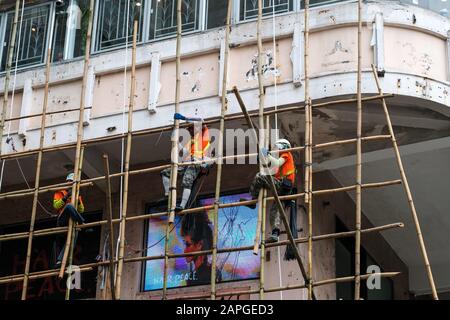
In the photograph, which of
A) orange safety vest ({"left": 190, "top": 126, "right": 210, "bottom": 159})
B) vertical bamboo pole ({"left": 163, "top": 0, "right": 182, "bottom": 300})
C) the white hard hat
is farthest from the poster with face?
the white hard hat

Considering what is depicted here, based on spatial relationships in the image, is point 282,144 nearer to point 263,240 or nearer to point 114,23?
point 263,240

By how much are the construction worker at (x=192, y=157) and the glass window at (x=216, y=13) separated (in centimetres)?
190

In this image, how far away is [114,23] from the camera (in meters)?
15.7

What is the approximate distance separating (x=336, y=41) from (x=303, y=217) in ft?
8.77

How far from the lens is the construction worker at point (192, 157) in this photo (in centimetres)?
1373

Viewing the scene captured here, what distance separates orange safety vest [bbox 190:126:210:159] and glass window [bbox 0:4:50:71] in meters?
3.73

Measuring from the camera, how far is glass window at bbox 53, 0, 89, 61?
1593cm

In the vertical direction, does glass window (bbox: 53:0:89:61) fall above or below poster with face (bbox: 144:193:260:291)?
above

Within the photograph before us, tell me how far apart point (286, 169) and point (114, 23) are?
4352 millimetres

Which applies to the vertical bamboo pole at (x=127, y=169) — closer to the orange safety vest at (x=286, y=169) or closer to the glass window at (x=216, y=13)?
the glass window at (x=216, y=13)

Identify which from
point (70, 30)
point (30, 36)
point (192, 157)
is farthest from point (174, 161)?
point (30, 36)

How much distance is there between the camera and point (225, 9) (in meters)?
15.0

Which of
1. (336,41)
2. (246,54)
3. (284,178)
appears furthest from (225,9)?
(284,178)

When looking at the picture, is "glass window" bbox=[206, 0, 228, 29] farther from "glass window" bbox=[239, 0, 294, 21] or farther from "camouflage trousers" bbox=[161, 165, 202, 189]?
"camouflage trousers" bbox=[161, 165, 202, 189]
